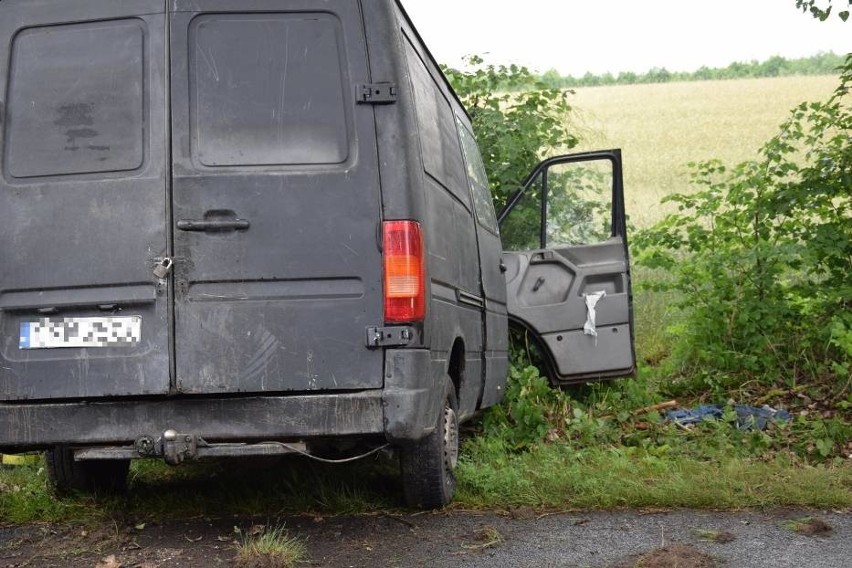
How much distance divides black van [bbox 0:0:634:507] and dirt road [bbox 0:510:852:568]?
19.3 inches

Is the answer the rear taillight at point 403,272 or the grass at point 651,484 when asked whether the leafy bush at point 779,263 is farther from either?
the rear taillight at point 403,272

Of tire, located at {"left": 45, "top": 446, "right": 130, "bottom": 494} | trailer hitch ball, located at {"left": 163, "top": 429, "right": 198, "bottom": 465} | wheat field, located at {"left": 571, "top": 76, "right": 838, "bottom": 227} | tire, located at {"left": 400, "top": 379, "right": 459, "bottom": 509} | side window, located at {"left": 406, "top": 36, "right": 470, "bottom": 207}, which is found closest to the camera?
trailer hitch ball, located at {"left": 163, "top": 429, "right": 198, "bottom": 465}

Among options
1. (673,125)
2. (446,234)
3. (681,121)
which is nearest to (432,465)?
(446,234)

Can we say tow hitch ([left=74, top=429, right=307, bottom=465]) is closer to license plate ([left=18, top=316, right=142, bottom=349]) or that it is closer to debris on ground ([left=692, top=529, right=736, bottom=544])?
license plate ([left=18, top=316, right=142, bottom=349])

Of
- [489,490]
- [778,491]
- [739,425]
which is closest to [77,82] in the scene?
[489,490]

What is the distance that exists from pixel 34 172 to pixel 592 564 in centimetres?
284

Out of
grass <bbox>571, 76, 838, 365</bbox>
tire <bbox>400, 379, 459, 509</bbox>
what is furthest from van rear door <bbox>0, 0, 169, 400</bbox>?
grass <bbox>571, 76, 838, 365</bbox>

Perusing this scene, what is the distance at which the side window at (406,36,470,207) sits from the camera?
195 inches

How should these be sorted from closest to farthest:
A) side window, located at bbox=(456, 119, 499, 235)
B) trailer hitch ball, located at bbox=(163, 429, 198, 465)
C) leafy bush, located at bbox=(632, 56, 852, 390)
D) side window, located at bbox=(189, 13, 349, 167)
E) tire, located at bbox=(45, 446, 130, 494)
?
trailer hitch ball, located at bbox=(163, 429, 198, 465)
side window, located at bbox=(189, 13, 349, 167)
tire, located at bbox=(45, 446, 130, 494)
side window, located at bbox=(456, 119, 499, 235)
leafy bush, located at bbox=(632, 56, 852, 390)

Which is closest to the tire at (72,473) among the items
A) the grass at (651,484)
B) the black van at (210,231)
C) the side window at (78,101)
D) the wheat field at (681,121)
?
the black van at (210,231)

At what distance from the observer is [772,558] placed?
4.35 metres

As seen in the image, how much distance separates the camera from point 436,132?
17.8 feet

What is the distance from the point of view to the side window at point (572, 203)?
7.56m

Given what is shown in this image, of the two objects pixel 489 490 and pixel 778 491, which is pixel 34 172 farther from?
pixel 778 491
